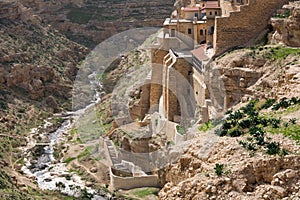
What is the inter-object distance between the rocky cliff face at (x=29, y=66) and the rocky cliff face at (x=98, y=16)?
11362mm

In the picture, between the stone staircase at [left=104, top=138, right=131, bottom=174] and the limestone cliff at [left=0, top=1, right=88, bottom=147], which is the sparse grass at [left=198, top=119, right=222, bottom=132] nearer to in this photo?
the stone staircase at [left=104, top=138, right=131, bottom=174]

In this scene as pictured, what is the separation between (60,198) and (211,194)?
18.1 meters

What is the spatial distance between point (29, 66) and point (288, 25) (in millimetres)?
44340

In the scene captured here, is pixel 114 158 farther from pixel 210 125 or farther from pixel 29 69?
pixel 29 69

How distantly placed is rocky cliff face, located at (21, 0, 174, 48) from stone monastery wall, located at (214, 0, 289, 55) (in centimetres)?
5854

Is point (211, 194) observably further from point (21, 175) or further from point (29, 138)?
point (29, 138)

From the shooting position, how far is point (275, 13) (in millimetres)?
36000

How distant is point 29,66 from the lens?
230ft

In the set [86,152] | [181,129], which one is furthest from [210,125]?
[86,152]

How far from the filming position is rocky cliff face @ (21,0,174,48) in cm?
9769

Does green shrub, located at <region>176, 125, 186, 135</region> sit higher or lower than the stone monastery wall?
lower

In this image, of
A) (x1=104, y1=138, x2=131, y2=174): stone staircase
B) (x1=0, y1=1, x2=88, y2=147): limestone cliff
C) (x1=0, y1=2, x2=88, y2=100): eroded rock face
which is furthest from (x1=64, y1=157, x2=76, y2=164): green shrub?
(x1=0, y1=2, x2=88, y2=100): eroded rock face

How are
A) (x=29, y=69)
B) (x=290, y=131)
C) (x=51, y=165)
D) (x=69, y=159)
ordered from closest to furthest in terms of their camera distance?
(x=290, y=131), (x=51, y=165), (x=69, y=159), (x=29, y=69)

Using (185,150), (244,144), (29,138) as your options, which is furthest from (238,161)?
(29,138)
